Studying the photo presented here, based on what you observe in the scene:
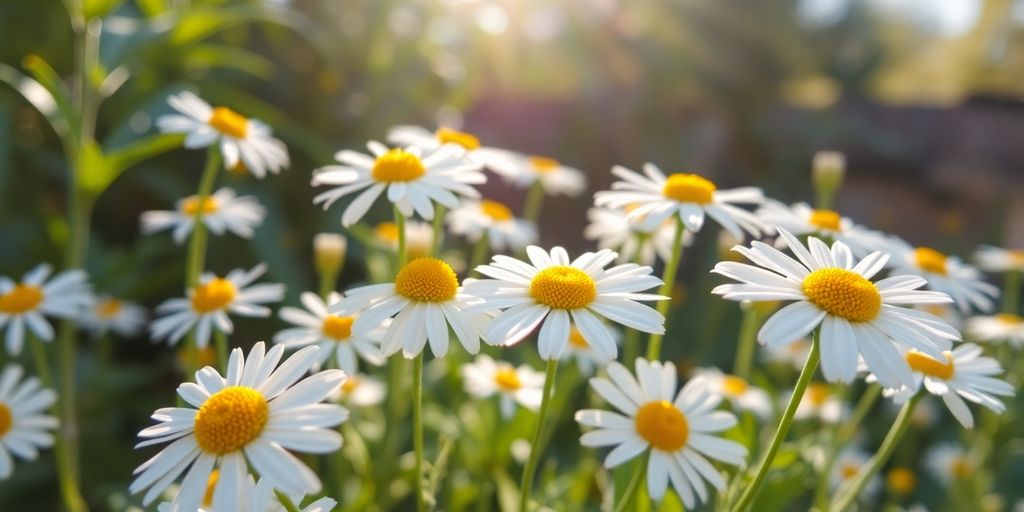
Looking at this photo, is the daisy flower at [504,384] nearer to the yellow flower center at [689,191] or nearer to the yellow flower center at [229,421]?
the yellow flower center at [689,191]

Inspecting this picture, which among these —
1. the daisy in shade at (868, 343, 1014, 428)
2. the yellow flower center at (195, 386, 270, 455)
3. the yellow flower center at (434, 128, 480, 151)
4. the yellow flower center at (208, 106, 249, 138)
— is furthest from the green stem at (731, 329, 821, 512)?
the yellow flower center at (208, 106, 249, 138)

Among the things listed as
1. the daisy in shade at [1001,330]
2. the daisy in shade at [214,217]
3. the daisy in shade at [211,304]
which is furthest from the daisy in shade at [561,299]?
the daisy in shade at [1001,330]

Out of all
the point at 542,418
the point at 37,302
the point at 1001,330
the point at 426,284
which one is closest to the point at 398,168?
the point at 426,284

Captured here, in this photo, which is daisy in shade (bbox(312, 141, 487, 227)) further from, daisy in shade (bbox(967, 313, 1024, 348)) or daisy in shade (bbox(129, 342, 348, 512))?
daisy in shade (bbox(967, 313, 1024, 348))

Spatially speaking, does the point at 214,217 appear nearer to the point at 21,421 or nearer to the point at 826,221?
the point at 21,421

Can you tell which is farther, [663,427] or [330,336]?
[330,336]

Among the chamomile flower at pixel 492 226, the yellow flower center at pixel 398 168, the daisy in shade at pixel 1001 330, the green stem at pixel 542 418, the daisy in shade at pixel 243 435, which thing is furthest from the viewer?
the daisy in shade at pixel 1001 330

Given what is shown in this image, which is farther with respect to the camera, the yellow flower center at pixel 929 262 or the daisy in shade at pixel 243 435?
the yellow flower center at pixel 929 262
